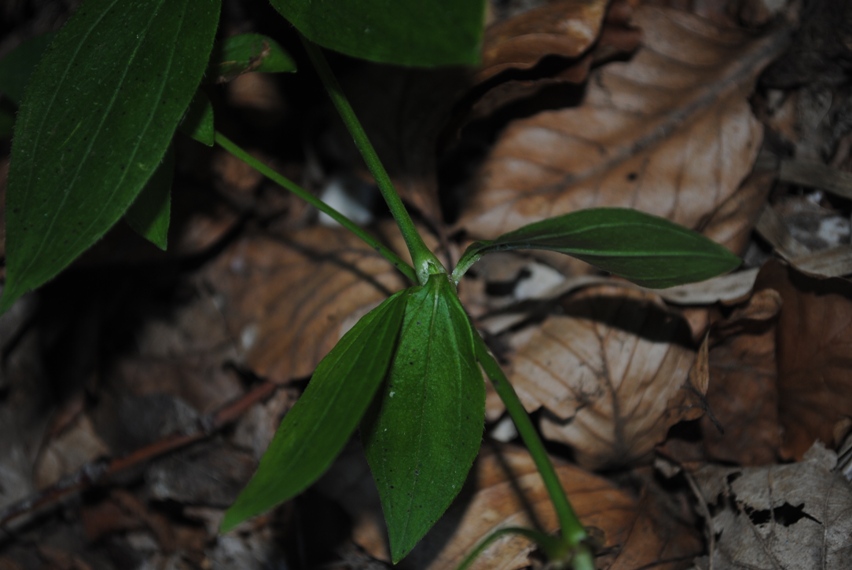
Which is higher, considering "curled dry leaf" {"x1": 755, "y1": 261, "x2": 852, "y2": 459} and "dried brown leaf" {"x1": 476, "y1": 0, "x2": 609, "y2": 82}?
"dried brown leaf" {"x1": 476, "y1": 0, "x2": 609, "y2": 82}

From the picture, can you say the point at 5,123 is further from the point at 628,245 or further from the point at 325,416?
the point at 628,245

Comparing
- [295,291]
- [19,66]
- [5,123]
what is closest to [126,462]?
[295,291]

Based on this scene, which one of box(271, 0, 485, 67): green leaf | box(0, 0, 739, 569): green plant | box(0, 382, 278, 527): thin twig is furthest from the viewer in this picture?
box(0, 382, 278, 527): thin twig

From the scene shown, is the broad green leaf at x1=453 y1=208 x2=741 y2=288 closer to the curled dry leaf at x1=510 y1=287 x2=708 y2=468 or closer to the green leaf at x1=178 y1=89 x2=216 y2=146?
the curled dry leaf at x1=510 y1=287 x2=708 y2=468

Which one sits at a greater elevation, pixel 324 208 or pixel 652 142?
pixel 324 208

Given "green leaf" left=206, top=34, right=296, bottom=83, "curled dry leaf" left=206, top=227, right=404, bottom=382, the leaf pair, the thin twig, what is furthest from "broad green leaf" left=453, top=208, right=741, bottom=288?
the thin twig

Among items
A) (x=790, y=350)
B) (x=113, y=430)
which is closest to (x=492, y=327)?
(x=790, y=350)
